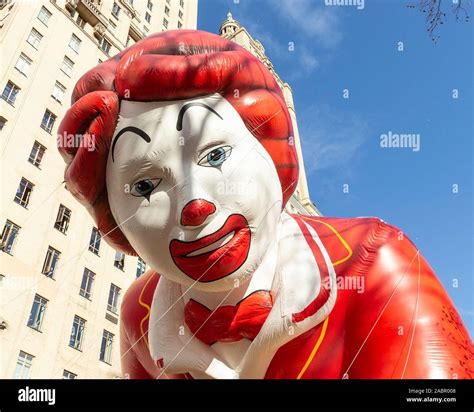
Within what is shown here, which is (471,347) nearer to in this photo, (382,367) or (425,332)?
(425,332)

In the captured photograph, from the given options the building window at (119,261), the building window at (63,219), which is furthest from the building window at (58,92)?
the building window at (119,261)

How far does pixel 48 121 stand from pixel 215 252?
1798 cm

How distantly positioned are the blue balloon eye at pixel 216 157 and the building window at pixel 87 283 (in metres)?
15.3

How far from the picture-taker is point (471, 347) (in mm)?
3037

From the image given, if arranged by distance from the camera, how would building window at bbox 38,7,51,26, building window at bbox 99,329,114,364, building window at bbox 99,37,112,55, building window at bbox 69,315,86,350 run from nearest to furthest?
1. building window at bbox 69,315,86,350
2. building window at bbox 99,329,114,364
3. building window at bbox 38,7,51,26
4. building window at bbox 99,37,112,55

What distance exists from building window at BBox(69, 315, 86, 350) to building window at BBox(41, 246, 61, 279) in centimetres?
175

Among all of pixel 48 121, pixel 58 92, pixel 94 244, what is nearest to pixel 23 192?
pixel 94 244

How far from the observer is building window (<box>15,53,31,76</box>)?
60.4 ft

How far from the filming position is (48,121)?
19.0 m

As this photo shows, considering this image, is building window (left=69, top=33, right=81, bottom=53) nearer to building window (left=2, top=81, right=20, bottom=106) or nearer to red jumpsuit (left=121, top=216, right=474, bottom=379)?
building window (left=2, top=81, right=20, bottom=106)

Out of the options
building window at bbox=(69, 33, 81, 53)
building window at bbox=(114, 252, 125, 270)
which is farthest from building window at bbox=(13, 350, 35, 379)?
building window at bbox=(69, 33, 81, 53)

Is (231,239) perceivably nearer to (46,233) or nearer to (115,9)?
(46,233)

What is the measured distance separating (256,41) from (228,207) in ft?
160
